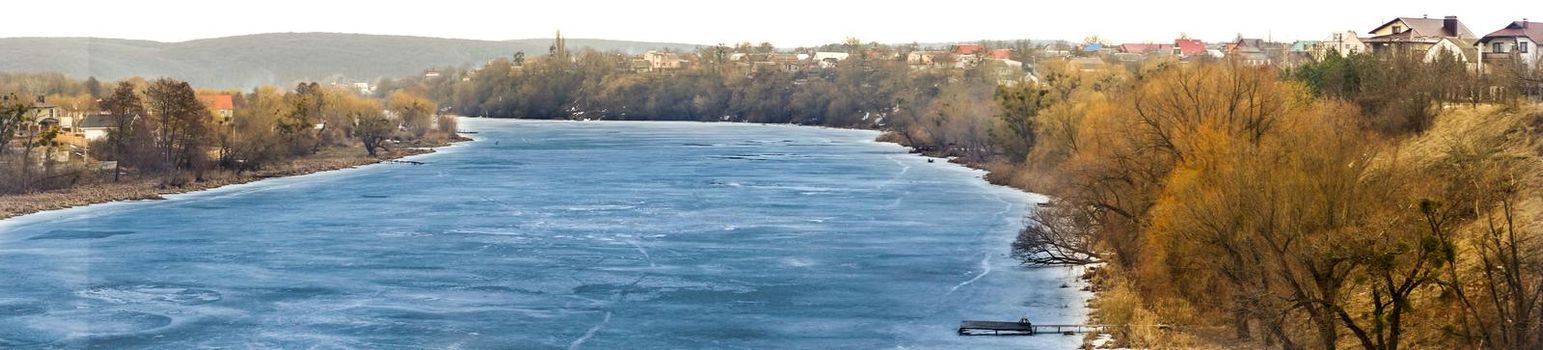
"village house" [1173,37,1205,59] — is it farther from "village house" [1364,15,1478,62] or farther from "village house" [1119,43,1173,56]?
"village house" [1364,15,1478,62]

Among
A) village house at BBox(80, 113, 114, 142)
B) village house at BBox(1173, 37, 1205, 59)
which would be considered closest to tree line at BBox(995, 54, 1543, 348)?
village house at BBox(80, 113, 114, 142)

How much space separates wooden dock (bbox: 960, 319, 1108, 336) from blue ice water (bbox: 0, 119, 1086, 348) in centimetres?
29

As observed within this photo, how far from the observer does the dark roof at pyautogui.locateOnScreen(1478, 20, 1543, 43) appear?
36.4 metres

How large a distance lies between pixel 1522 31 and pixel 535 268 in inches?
956

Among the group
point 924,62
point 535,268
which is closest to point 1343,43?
point 535,268

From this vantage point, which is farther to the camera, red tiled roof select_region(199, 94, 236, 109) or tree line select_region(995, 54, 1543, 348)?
red tiled roof select_region(199, 94, 236, 109)

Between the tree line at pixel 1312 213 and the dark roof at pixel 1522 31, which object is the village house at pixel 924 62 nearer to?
the dark roof at pixel 1522 31

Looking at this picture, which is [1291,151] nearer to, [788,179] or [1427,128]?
[1427,128]

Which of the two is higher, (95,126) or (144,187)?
(95,126)

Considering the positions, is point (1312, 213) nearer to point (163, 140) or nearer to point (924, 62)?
point (163, 140)

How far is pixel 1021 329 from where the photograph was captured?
57.1ft

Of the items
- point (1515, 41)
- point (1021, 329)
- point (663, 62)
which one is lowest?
point (1021, 329)

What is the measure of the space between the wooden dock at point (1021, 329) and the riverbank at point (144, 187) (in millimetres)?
20952

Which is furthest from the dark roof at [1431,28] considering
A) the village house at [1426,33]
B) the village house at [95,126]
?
the village house at [95,126]
